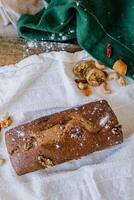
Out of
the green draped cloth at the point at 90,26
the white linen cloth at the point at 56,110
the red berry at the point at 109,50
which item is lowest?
the white linen cloth at the point at 56,110

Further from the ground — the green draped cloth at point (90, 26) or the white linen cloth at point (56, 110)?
the green draped cloth at point (90, 26)

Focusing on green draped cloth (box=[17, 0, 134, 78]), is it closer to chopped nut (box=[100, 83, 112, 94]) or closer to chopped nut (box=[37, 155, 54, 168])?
chopped nut (box=[100, 83, 112, 94])

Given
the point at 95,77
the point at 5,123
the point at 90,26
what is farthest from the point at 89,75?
the point at 5,123

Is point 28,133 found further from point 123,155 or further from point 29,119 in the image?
point 123,155

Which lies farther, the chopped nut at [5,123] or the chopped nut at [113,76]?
the chopped nut at [113,76]

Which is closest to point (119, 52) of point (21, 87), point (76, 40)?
point (76, 40)

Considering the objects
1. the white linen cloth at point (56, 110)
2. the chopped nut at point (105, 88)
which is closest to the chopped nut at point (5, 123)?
the white linen cloth at point (56, 110)

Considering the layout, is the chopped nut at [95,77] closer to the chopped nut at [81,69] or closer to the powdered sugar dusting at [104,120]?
the chopped nut at [81,69]
